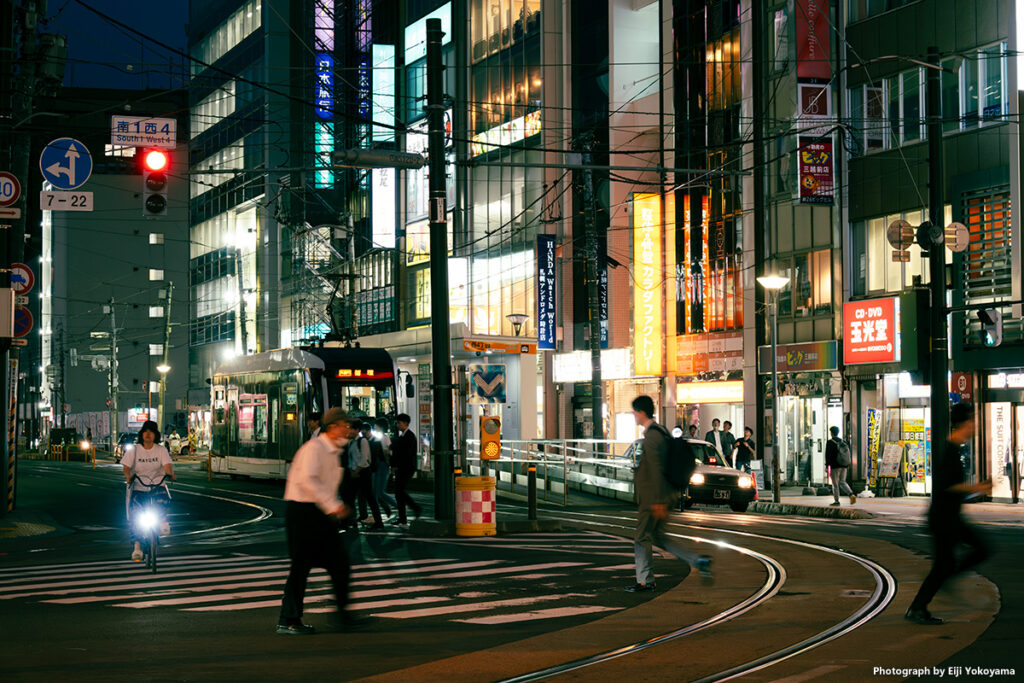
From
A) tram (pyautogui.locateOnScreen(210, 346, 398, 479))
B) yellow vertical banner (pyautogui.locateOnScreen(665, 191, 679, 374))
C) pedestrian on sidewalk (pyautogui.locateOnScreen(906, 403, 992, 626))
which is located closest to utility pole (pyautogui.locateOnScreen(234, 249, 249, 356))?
yellow vertical banner (pyautogui.locateOnScreen(665, 191, 679, 374))

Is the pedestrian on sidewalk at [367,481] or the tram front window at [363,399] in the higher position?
the tram front window at [363,399]

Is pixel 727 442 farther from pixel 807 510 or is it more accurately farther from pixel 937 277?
pixel 937 277

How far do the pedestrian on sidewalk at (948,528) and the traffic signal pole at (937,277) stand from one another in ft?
44.8

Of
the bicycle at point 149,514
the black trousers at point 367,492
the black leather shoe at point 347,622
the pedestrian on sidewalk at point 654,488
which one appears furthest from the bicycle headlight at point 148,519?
the pedestrian on sidewalk at point 654,488

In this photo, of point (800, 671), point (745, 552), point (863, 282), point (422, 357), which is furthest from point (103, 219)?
point (800, 671)

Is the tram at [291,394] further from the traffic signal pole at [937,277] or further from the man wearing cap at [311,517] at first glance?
the man wearing cap at [311,517]

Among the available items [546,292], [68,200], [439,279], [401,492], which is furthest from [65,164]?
[546,292]

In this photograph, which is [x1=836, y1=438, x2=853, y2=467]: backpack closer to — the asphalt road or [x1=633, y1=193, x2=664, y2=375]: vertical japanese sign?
the asphalt road

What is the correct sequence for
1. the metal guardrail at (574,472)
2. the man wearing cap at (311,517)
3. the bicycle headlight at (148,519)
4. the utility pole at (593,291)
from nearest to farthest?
the man wearing cap at (311,517)
the bicycle headlight at (148,519)
the metal guardrail at (574,472)
the utility pole at (593,291)

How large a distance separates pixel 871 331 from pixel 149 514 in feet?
75.4

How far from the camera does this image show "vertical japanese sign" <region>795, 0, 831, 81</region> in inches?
1410

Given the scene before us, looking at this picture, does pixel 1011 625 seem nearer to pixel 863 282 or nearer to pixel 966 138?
pixel 966 138

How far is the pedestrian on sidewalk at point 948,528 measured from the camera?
424 inches

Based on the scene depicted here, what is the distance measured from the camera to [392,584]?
1484 centimetres
